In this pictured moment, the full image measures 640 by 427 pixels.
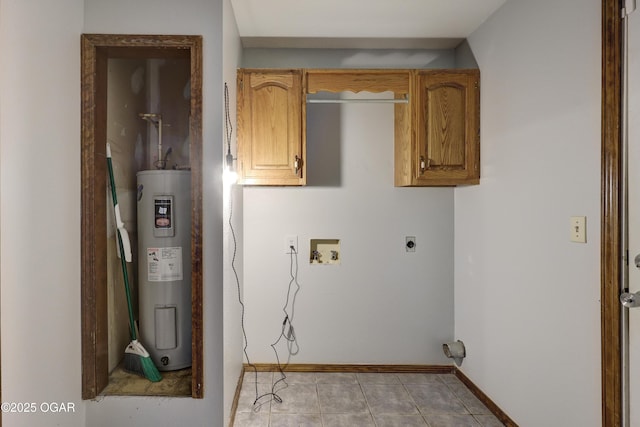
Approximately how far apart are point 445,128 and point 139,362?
2.26m

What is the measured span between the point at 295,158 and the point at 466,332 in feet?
5.47

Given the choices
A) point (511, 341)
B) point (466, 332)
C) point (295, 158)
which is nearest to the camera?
point (511, 341)

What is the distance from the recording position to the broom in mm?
2033

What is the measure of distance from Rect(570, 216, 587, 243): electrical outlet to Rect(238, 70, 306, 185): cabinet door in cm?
146

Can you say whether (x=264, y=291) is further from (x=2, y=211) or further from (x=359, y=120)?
(x=2, y=211)

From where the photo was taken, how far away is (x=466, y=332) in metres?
2.66

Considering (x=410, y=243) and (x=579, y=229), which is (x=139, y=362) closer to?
(x=410, y=243)

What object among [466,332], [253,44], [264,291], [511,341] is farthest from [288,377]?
[253,44]

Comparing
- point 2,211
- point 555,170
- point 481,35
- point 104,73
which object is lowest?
point 2,211

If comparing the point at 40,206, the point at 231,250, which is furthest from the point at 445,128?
the point at 40,206

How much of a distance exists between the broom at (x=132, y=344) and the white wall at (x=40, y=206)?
235mm

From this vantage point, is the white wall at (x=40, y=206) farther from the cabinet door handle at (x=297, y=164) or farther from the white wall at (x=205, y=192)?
the cabinet door handle at (x=297, y=164)

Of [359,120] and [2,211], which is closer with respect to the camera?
[2,211]

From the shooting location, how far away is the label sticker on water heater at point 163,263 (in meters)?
2.18
